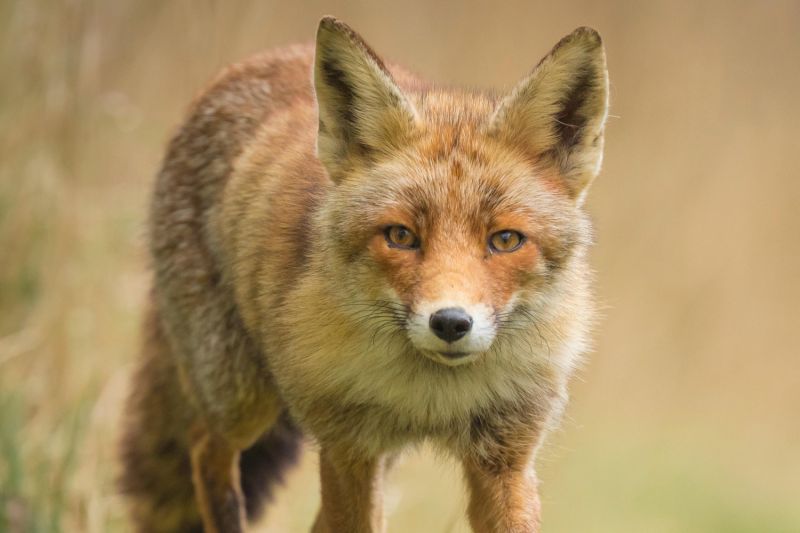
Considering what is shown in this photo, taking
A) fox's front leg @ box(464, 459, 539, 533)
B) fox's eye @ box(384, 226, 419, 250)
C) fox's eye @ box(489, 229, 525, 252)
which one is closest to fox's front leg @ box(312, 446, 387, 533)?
fox's front leg @ box(464, 459, 539, 533)

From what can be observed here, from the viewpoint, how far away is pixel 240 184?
4.32 m

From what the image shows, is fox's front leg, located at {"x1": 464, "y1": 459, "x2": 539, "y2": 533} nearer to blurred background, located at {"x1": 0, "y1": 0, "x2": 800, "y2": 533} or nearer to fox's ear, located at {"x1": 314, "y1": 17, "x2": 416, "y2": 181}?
blurred background, located at {"x1": 0, "y1": 0, "x2": 800, "y2": 533}

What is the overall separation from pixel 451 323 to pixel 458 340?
0.21 ft

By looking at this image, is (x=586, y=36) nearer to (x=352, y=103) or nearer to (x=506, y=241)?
(x=506, y=241)

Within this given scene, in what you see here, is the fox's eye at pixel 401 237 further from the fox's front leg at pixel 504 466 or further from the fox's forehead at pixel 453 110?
the fox's front leg at pixel 504 466

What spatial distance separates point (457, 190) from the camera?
3.27 m

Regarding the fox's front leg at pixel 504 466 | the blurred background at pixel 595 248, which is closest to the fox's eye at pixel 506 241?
the fox's front leg at pixel 504 466

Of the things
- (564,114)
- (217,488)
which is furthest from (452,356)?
(217,488)

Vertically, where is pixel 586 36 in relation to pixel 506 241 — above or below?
above

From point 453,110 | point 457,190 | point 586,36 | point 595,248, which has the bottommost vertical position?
point 595,248

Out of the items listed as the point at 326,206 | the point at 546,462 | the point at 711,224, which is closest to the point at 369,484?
the point at 546,462

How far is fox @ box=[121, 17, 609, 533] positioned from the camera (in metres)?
3.21

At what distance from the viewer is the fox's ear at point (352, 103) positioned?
338 cm

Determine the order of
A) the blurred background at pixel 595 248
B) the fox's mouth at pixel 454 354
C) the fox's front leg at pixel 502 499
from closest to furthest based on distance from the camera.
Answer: the fox's mouth at pixel 454 354 < the fox's front leg at pixel 502 499 < the blurred background at pixel 595 248
